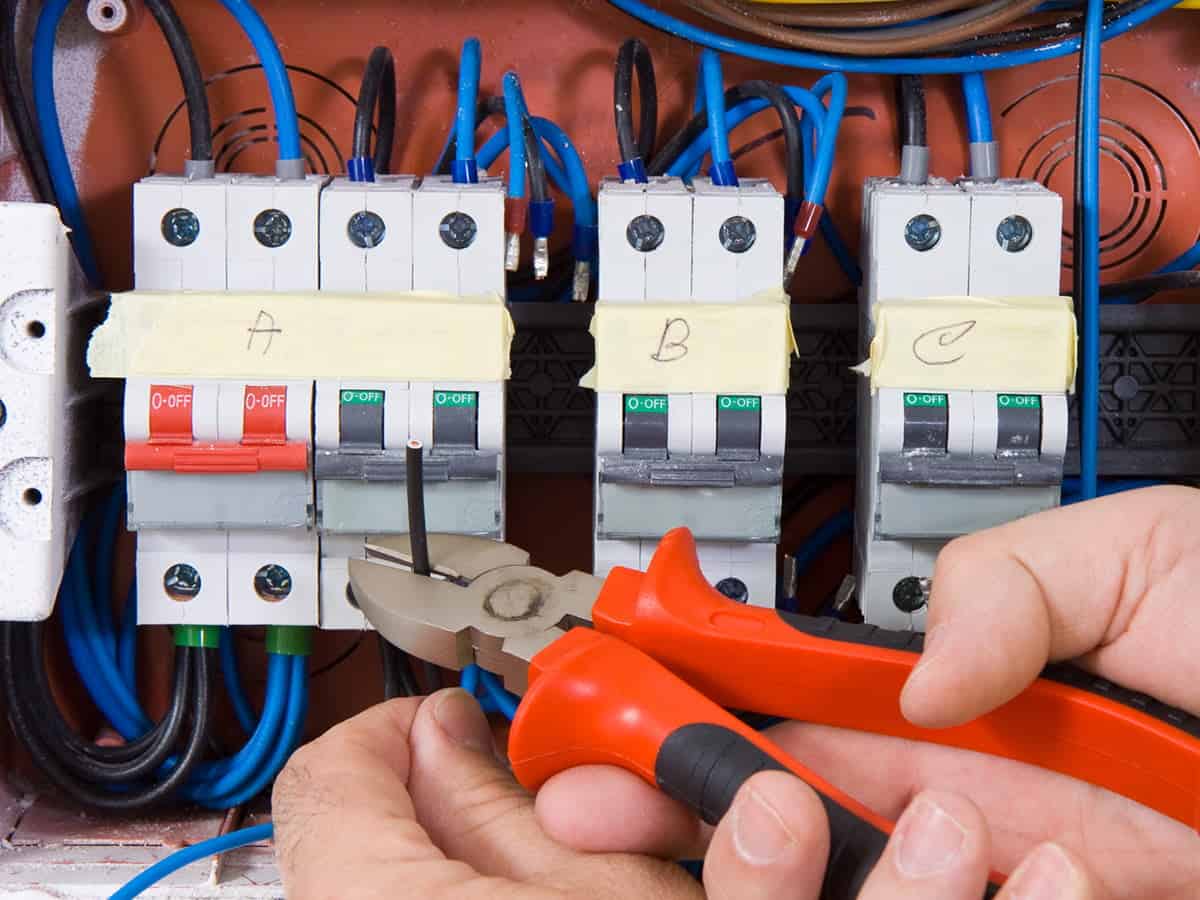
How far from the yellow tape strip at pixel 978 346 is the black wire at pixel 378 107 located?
0.44m

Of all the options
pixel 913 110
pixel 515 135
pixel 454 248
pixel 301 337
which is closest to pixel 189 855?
pixel 301 337

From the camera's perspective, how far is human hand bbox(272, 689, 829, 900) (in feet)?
2.00

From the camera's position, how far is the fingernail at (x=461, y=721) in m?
0.84

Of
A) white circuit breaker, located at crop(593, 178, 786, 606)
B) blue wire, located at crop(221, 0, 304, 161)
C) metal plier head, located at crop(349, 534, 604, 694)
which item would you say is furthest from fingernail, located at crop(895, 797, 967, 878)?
blue wire, located at crop(221, 0, 304, 161)

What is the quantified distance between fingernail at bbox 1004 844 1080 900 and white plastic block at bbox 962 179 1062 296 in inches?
19.7

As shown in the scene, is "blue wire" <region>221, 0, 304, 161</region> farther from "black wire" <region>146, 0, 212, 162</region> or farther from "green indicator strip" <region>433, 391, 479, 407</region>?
"green indicator strip" <region>433, 391, 479, 407</region>

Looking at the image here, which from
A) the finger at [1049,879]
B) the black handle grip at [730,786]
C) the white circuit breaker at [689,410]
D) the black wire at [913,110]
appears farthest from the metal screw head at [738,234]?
the finger at [1049,879]

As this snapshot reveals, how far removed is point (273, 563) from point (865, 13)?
66 cm

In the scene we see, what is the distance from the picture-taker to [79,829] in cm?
108

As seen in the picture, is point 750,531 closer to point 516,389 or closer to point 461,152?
point 516,389

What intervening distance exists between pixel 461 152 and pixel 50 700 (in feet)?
1.92

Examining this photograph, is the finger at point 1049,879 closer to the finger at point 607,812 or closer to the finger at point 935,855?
the finger at point 935,855

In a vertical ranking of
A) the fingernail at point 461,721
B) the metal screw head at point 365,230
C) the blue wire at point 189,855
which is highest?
the metal screw head at point 365,230

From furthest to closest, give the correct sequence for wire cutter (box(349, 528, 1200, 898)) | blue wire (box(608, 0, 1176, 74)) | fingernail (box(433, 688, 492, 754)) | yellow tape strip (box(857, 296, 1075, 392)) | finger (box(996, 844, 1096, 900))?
blue wire (box(608, 0, 1176, 74)) → yellow tape strip (box(857, 296, 1075, 392)) → fingernail (box(433, 688, 492, 754)) → wire cutter (box(349, 528, 1200, 898)) → finger (box(996, 844, 1096, 900))
